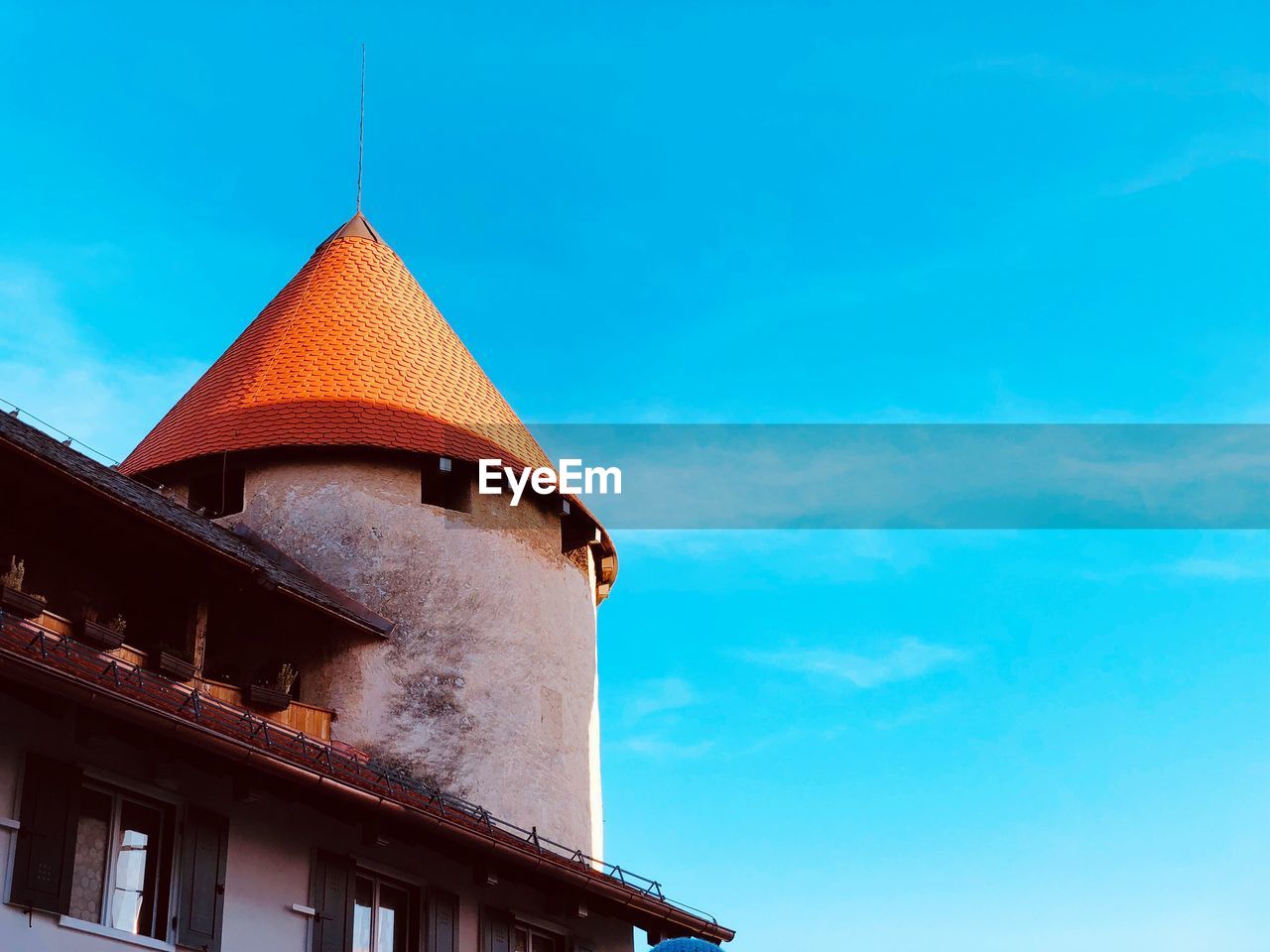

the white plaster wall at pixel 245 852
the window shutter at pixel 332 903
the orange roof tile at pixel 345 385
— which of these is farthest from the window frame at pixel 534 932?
the orange roof tile at pixel 345 385

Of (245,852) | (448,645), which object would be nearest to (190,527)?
(448,645)

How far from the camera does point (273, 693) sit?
1894 centimetres

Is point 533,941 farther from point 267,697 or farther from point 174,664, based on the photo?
point 174,664

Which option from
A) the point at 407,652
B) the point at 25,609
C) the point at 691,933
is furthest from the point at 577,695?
the point at 25,609

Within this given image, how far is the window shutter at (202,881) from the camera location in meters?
13.7

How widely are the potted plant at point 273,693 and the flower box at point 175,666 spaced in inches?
49.0

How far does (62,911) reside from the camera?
12.5m

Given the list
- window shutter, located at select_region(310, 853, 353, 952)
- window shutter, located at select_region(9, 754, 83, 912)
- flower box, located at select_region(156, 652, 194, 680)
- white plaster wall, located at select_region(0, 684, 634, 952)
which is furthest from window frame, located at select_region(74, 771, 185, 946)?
flower box, located at select_region(156, 652, 194, 680)

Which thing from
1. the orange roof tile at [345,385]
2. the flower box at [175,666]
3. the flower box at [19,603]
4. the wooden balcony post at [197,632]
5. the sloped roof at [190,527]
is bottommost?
the flower box at [19,603]

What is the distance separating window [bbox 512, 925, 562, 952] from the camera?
1791cm

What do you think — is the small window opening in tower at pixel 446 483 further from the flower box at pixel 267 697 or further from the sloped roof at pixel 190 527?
the flower box at pixel 267 697

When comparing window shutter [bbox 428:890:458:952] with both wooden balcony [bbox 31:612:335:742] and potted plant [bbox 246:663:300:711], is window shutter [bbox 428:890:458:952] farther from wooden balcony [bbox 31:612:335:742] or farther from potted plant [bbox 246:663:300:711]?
potted plant [bbox 246:663:300:711]

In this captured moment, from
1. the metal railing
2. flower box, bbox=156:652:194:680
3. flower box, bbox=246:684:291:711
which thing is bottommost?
the metal railing

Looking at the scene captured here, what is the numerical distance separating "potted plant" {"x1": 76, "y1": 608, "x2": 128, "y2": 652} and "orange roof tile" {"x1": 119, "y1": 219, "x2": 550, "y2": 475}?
635cm
